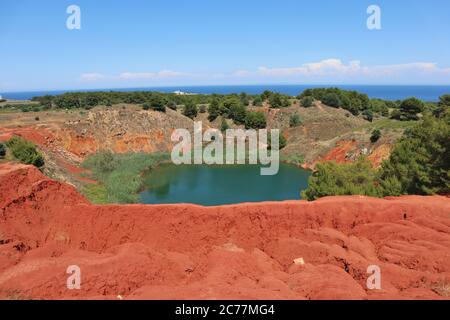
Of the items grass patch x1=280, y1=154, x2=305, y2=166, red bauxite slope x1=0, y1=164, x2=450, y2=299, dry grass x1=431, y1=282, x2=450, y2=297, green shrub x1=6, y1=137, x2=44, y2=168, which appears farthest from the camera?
grass patch x1=280, y1=154, x2=305, y2=166

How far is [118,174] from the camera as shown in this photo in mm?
40719

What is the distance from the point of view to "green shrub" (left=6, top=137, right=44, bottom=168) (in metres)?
32.2

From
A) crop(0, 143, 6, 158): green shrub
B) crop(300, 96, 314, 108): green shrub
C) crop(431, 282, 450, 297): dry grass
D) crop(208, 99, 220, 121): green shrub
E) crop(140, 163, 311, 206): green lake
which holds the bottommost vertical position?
crop(140, 163, 311, 206): green lake

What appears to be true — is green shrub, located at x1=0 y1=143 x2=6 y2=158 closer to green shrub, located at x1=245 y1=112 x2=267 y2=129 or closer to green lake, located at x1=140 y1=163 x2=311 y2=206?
green lake, located at x1=140 y1=163 x2=311 y2=206

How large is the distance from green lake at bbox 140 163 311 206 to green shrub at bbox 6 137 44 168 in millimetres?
10178

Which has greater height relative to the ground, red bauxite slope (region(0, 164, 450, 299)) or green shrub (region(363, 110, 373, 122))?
green shrub (region(363, 110, 373, 122))

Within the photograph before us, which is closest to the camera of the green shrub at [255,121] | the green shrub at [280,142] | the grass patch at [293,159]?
the grass patch at [293,159]

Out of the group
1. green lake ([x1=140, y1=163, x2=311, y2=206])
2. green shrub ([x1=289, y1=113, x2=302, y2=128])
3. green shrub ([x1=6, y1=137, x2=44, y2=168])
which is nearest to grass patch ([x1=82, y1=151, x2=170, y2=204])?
green lake ([x1=140, y1=163, x2=311, y2=206])

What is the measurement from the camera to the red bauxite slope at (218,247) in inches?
425

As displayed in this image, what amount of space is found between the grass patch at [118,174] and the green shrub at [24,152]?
5.00 metres

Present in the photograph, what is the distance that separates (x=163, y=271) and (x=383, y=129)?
4356 cm

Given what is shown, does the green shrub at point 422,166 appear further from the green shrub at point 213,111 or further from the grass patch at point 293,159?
the green shrub at point 213,111

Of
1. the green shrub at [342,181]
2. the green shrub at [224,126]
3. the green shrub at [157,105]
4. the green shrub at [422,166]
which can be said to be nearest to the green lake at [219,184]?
the green shrub at [342,181]
